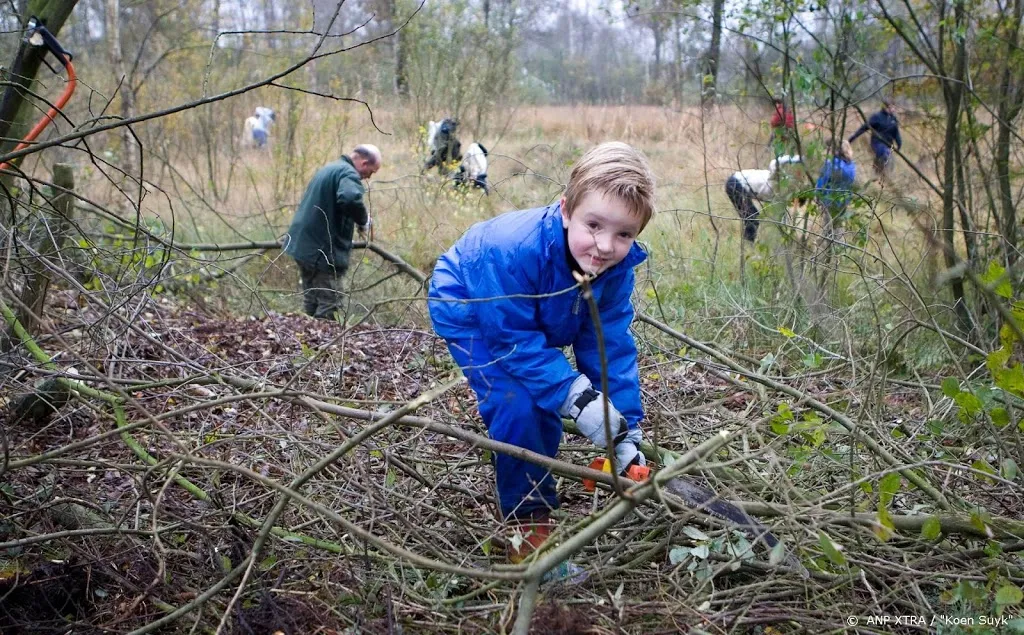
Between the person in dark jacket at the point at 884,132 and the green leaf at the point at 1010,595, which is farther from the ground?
the person in dark jacket at the point at 884,132

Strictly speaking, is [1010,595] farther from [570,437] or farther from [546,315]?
[570,437]

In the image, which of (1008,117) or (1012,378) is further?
(1008,117)

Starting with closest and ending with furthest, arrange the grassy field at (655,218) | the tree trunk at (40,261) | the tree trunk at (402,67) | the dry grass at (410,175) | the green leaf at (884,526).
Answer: the green leaf at (884,526) → the tree trunk at (40,261) → the grassy field at (655,218) → the dry grass at (410,175) → the tree trunk at (402,67)

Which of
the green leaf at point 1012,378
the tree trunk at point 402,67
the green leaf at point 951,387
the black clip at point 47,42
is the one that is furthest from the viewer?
the tree trunk at point 402,67

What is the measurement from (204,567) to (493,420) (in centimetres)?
94

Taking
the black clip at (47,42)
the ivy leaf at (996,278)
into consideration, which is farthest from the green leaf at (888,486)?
the black clip at (47,42)

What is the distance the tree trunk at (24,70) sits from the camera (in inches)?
125

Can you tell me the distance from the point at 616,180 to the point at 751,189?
3.10 metres

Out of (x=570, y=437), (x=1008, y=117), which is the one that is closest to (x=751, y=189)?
(x=1008, y=117)

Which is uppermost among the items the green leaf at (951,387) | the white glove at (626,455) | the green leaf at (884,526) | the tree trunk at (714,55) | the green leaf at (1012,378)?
the tree trunk at (714,55)

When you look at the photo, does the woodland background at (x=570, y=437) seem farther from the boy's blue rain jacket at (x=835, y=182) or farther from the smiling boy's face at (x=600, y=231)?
the smiling boy's face at (x=600, y=231)

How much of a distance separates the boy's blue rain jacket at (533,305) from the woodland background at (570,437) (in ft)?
0.84

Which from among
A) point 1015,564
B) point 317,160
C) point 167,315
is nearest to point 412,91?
point 317,160

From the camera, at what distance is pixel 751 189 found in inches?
202
